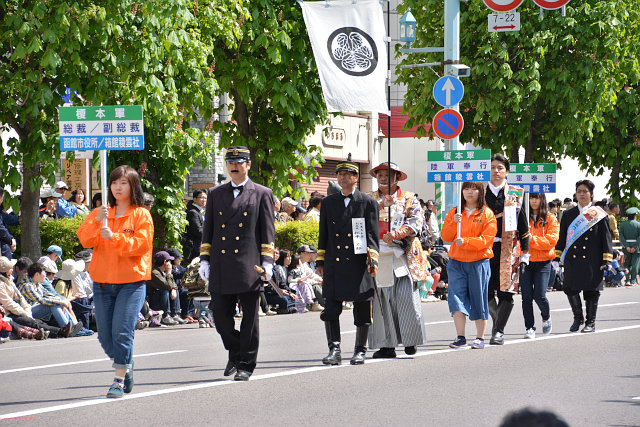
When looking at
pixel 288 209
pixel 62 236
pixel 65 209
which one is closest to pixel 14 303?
pixel 62 236

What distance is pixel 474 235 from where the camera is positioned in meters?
12.1

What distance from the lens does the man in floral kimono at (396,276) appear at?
37.0 ft

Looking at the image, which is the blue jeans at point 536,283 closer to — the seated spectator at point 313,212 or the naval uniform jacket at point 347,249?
the naval uniform jacket at point 347,249

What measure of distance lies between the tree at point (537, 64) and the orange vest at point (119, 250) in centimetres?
1916

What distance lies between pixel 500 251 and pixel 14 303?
6148mm

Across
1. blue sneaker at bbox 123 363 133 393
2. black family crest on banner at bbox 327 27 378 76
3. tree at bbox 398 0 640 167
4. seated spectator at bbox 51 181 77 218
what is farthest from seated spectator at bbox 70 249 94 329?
tree at bbox 398 0 640 167

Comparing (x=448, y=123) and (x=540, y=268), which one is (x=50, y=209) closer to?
(x=448, y=123)

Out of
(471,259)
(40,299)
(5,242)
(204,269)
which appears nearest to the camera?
(204,269)

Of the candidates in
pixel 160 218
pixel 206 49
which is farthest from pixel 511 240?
pixel 160 218

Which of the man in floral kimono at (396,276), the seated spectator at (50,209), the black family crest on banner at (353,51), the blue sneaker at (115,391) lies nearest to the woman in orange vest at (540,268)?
the man in floral kimono at (396,276)

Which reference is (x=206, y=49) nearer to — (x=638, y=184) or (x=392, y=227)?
(x=392, y=227)

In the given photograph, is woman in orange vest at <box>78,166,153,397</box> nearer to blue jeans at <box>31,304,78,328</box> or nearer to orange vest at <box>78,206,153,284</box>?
orange vest at <box>78,206,153,284</box>

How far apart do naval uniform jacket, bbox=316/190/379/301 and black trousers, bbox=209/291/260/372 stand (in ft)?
3.84

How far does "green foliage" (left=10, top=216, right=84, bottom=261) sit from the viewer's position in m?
18.3
